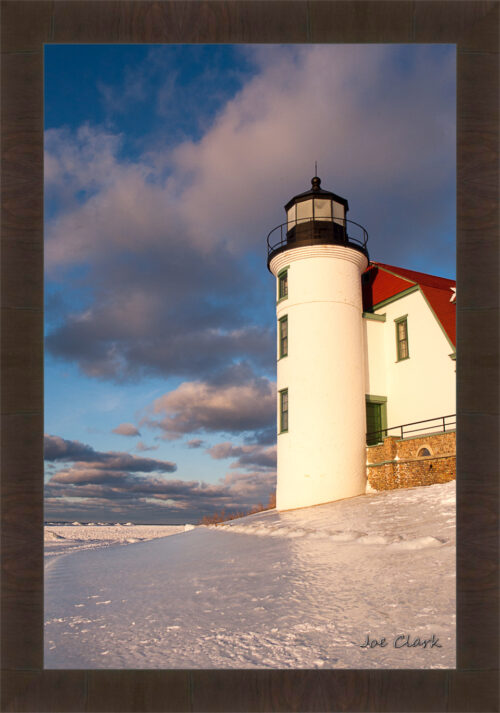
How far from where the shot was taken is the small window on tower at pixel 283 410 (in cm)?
1845

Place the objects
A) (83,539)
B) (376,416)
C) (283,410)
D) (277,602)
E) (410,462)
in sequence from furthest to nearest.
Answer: (83,539), (376,416), (283,410), (410,462), (277,602)

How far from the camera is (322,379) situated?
17.7 meters

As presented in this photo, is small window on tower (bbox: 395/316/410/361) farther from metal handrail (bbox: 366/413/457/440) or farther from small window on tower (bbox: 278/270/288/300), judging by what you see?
small window on tower (bbox: 278/270/288/300)

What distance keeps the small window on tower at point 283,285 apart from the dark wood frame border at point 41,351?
13.4 m

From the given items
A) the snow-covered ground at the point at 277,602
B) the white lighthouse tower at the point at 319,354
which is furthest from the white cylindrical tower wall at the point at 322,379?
the snow-covered ground at the point at 277,602

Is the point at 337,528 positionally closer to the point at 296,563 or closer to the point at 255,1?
the point at 296,563

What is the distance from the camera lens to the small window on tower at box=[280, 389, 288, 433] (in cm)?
1845

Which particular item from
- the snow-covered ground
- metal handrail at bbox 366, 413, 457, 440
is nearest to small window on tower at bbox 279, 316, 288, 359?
metal handrail at bbox 366, 413, 457, 440

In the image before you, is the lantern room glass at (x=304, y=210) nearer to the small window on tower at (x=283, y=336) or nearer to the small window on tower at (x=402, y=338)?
the small window on tower at (x=283, y=336)

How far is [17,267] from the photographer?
219 inches

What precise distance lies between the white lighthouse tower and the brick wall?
1.49ft

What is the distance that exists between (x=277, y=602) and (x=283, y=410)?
443 inches

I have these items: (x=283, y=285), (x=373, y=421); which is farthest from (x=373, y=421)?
(x=283, y=285)

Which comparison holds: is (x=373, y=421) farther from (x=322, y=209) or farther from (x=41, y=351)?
(x=41, y=351)
